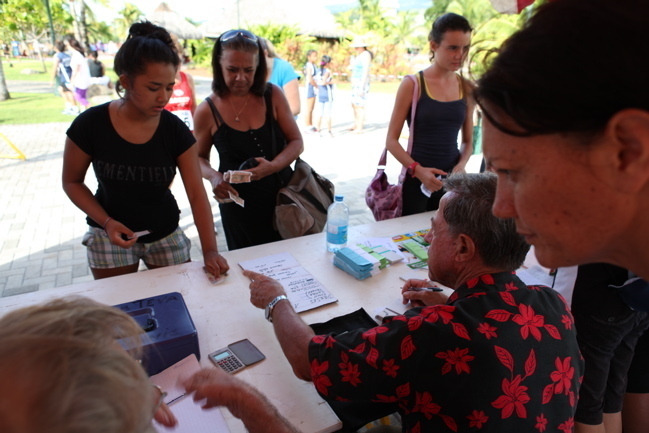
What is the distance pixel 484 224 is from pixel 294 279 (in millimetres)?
954

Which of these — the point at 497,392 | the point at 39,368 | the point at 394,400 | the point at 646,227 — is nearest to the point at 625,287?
the point at 497,392

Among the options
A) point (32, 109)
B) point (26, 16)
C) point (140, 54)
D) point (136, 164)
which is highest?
point (26, 16)

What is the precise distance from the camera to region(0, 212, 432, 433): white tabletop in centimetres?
131

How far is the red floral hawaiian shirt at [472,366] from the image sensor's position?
3.42 feet

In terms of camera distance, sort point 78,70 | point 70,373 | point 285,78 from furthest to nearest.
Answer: point 78,70 → point 285,78 → point 70,373

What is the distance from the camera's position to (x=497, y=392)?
104 cm

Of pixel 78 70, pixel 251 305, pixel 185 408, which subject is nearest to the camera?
pixel 185 408

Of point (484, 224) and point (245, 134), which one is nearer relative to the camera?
point (484, 224)

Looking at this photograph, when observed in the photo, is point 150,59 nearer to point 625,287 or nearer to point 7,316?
point 7,316

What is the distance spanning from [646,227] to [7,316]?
3.24 feet

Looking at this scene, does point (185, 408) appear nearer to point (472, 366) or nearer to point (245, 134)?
point (472, 366)

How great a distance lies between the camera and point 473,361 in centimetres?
104

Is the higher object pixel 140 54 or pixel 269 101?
pixel 140 54

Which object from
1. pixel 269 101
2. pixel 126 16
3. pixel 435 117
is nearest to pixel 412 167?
pixel 435 117
